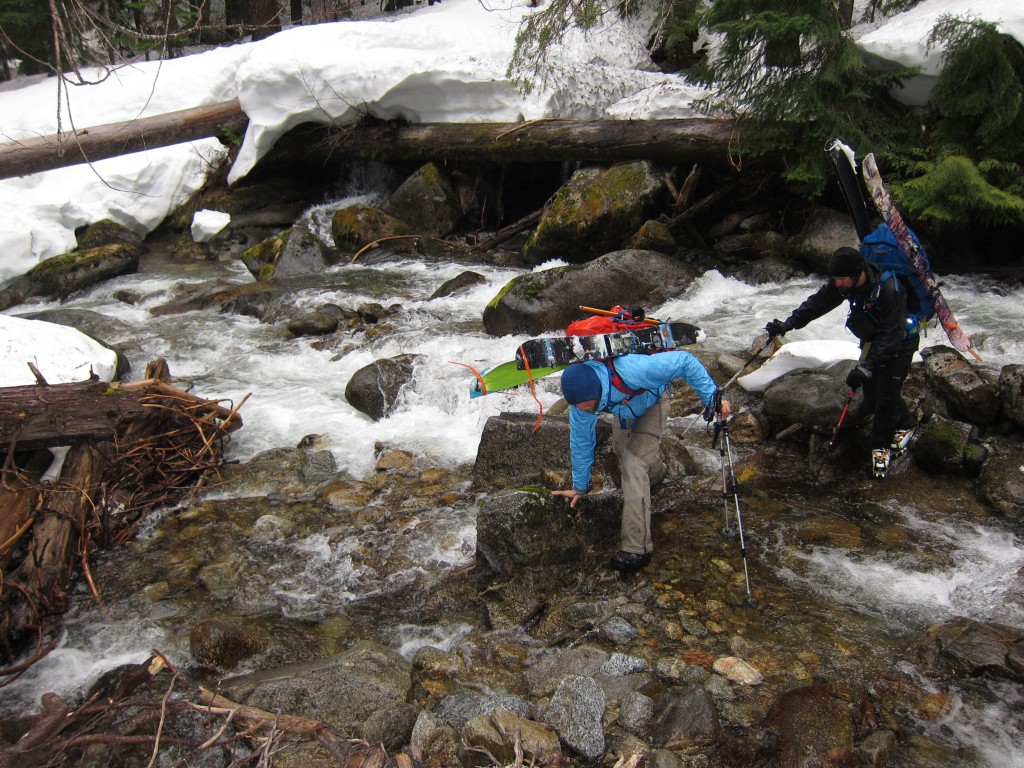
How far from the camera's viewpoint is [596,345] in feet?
15.5

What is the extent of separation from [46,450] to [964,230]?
11.2 metres

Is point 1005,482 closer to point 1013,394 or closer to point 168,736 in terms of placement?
point 1013,394

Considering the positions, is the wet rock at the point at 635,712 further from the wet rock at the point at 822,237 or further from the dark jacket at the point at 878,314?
the wet rock at the point at 822,237

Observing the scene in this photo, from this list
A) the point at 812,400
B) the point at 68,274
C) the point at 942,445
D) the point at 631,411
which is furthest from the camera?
the point at 68,274

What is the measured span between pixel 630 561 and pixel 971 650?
2.08m

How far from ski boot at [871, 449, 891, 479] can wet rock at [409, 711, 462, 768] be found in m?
4.11

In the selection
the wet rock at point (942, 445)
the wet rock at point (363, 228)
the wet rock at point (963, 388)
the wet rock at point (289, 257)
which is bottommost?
the wet rock at point (289, 257)

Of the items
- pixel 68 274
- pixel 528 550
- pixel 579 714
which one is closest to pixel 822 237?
pixel 528 550

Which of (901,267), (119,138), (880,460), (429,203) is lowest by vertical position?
(429,203)

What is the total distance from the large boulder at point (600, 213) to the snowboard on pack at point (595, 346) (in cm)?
685

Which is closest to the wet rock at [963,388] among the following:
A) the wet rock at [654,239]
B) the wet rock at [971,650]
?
the wet rock at [971,650]

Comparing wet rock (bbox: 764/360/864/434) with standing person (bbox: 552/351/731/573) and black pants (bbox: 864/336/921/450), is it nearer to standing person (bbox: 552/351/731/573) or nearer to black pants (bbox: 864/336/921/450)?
black pants (bbox: 864/336/921/450)

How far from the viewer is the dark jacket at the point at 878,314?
17.7ft

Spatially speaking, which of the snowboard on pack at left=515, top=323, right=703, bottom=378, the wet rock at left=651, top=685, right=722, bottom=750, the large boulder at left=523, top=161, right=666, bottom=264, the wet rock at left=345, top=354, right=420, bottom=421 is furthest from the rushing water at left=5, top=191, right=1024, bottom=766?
the snowboard on pack at left=515, top=323, right=703, bottom=378
